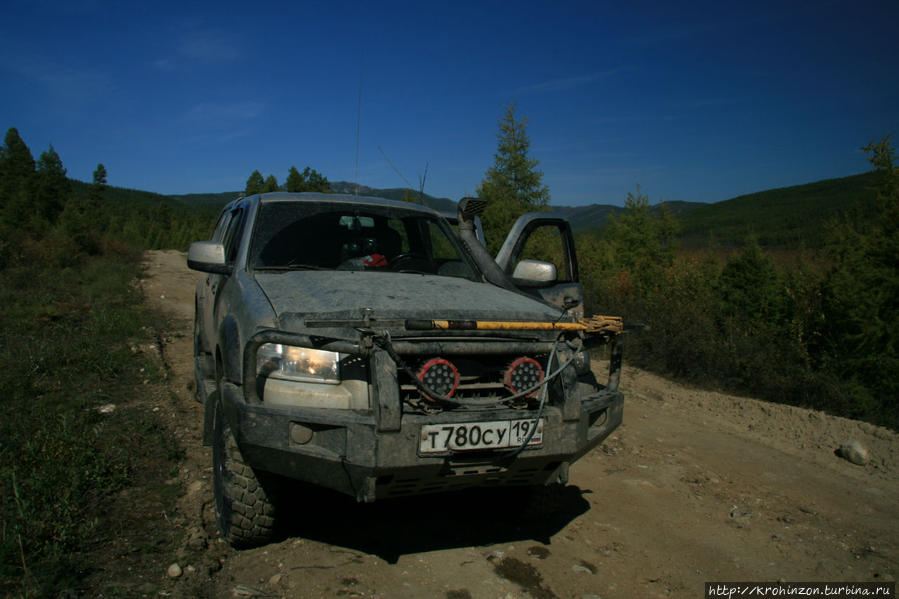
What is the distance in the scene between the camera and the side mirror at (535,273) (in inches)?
164

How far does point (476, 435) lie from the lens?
240cm

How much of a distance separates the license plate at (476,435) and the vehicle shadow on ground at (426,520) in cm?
93

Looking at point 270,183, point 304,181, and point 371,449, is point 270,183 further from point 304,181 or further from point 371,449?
→ point 371,449

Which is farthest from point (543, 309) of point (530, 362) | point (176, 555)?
point (176, 555)

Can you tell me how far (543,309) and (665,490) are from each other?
2003 millimetres

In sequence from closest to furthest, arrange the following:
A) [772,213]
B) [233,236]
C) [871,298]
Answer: [233,236]
[871,298]
[772,213]

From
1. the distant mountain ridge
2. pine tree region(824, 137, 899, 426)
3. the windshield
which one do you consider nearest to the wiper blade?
the windshield

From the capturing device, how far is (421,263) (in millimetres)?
4043

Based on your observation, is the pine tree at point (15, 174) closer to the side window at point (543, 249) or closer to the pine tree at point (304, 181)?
the pine tree at point (304, 181)

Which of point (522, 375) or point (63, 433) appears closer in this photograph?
point (522, 375)

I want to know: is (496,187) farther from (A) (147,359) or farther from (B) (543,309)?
(B) (543,309)

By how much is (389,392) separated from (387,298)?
66 centimetres

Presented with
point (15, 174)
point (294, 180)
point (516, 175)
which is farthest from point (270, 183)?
point (516, 175)

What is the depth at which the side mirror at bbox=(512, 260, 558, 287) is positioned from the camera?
4156 mm
